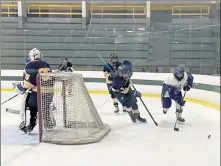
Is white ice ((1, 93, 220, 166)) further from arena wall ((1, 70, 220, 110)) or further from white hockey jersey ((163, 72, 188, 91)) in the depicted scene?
arena wall ((1, 70, 220, 110))

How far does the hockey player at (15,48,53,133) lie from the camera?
304 cm

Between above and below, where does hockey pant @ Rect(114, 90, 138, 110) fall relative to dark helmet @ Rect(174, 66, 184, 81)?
below

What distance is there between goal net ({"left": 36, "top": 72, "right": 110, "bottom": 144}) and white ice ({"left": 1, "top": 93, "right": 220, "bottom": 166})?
0.51 ft

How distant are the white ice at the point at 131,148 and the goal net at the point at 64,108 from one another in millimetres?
154

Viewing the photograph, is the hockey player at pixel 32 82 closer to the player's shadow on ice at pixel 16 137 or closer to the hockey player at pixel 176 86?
the player's shadow on ice at pixel 16 137

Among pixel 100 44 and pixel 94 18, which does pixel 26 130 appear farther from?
pixel 94 18

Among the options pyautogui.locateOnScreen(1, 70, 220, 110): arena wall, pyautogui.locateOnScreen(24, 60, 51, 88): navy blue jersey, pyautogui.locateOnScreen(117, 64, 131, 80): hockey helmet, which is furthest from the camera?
pyautogui.locateOnScreen(1, 70, 220, 110): arena wall

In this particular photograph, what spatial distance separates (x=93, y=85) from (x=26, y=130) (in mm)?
3264

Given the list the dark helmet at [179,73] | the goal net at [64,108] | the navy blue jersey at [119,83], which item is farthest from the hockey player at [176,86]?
the goal net at [64,108]

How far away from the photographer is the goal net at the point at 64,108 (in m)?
2.99

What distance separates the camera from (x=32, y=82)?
3.05 m

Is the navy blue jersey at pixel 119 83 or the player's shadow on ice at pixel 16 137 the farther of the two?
the navy blue jersey at pixel 119 83

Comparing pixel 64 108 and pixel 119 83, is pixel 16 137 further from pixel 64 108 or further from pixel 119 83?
pixel 119 83

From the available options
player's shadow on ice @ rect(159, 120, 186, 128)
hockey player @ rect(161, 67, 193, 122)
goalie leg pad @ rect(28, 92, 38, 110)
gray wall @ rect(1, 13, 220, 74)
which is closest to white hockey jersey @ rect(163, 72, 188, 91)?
hockey player @ rect(161, 67, 193, 122)
